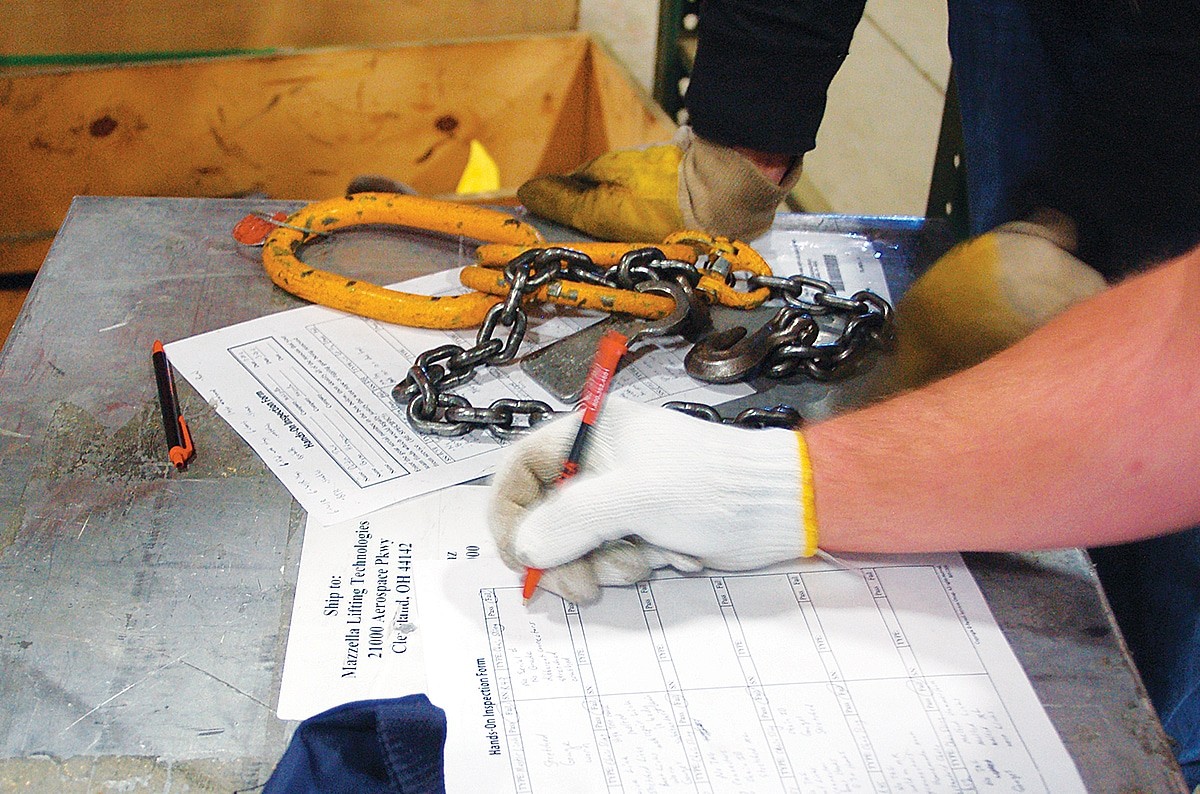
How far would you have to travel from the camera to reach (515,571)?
0.79 m

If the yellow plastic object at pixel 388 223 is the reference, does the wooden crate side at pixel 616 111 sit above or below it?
below

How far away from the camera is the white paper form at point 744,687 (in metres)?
0.66

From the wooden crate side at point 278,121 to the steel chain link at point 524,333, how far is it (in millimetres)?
1010

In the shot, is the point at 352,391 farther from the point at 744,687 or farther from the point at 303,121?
the point at 303,121

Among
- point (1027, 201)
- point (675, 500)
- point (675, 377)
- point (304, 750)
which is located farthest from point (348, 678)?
point (1027, 201)

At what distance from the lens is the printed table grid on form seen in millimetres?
666

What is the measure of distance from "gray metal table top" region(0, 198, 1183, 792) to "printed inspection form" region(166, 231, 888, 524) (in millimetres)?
26

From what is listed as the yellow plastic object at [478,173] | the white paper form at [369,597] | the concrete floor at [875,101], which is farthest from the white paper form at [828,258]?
the concrete floor at [875,101]

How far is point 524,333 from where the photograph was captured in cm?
103

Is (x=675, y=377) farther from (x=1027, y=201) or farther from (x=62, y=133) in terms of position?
(x=62, y=133)

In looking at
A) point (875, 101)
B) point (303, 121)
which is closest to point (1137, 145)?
point (303, 121)

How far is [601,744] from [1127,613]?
591mm

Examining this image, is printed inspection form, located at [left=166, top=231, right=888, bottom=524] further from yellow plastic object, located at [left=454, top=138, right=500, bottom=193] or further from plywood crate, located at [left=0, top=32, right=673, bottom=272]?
yellow plastic object, located at [left=454, top=138, right=500, bottom=193]

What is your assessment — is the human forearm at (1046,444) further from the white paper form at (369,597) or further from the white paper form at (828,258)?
the white paper form at (828,258)
